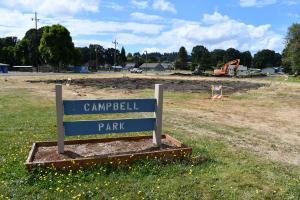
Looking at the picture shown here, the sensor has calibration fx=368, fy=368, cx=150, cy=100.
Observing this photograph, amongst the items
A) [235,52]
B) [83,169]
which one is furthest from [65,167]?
[235,52]

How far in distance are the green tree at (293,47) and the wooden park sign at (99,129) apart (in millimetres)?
61752

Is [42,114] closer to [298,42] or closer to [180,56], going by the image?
[298,42]

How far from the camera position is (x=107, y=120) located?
24.5ft

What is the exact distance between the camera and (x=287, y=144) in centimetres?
960

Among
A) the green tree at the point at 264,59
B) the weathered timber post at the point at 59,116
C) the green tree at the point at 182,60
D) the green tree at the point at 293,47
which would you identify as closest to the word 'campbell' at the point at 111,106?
the weathered timber post at the point at 59,116

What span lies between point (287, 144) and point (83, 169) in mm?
5698

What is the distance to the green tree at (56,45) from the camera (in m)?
74.7

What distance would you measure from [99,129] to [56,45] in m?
70.4

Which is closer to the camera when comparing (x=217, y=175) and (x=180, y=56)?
(x=217, y=175)

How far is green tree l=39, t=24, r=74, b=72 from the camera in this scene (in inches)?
2940

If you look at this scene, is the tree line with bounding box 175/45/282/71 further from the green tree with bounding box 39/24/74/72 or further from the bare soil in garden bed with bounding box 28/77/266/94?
the bare soil in garden bed with bounding box 28/77/266/94

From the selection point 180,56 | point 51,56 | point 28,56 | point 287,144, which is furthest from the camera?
point 180,56

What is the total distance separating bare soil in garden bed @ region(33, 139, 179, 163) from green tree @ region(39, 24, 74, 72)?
69.4m

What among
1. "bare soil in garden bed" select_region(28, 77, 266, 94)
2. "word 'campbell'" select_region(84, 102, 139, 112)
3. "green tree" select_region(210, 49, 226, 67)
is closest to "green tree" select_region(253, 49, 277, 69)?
"green tree" select_region(210, 49, 226, 67)
